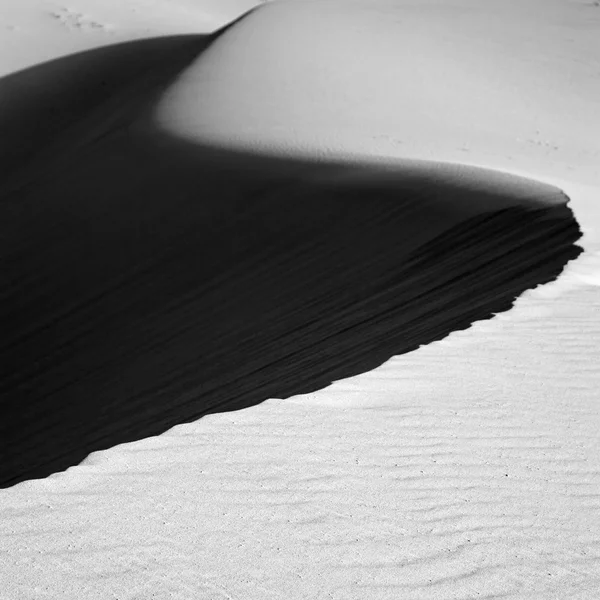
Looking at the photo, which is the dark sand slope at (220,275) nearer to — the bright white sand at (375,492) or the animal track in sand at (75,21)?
the bright white sand at (375,492)

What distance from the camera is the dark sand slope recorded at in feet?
22.3

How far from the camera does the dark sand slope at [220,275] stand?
22.3ft

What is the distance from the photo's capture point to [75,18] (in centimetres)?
2309

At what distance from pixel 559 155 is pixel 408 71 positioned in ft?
9.97

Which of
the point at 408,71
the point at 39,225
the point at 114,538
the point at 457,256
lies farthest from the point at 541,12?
the point at 114,538

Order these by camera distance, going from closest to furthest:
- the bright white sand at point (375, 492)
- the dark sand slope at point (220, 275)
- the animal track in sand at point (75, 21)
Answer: the bright white sand at point (375, 492) < the dark sand slope at point (220, 275) < the animal track in sand at point (75, 21)

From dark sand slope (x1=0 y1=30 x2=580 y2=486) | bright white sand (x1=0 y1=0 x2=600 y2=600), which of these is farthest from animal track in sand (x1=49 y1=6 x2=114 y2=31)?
bright white sand (x1=0 y1=0 x2=600 y2=600)

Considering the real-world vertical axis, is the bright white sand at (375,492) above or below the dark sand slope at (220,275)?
above

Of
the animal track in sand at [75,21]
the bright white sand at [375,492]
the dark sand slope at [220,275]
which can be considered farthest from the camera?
the animal track in sand at [75,21]

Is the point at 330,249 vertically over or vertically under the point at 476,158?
over

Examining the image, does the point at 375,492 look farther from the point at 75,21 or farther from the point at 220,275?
the point at 75,21

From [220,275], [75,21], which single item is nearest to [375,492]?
[220,275]

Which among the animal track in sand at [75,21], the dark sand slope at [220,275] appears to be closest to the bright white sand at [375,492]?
the dark sand slope at [220,275]

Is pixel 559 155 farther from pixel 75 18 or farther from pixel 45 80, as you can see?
pixel 75 18
